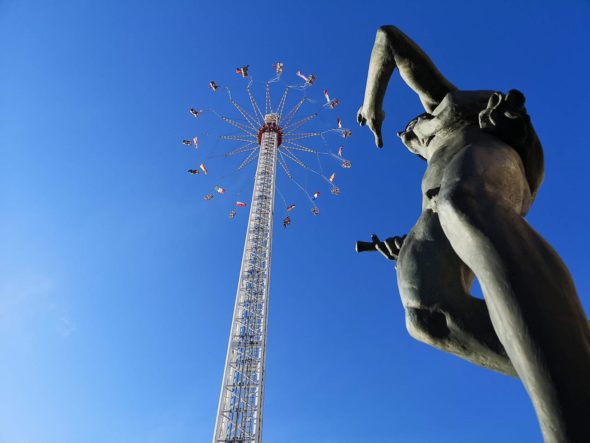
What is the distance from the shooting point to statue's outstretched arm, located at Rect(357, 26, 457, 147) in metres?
3.05

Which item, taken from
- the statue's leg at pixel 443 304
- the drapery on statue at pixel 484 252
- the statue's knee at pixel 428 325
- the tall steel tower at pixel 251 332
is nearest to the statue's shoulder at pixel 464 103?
the drapery on statue at pixel 484 252

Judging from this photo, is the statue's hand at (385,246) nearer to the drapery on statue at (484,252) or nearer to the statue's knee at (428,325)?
the drapery on statue at (484,252)

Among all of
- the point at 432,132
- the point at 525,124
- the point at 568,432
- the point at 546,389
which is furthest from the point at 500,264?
the point at 432,132

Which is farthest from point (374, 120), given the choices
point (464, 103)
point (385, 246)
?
point (385, 246)

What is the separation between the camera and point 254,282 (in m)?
25.8

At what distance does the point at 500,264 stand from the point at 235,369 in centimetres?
2231

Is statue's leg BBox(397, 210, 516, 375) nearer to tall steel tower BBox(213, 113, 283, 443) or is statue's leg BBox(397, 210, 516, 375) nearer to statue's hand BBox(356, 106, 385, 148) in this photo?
statue's hand BBox(356, 106, 385, 148)

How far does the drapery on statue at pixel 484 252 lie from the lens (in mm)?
1392

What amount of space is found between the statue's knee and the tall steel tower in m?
19.0

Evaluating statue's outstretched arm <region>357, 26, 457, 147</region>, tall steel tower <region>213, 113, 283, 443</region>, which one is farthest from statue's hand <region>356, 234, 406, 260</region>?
tall steel tower <region>213, 113, 283, 443</region>

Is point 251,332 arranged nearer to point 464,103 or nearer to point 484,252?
point 464,103

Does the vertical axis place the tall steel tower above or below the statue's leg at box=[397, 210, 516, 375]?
above

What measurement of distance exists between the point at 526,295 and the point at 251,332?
23.2m

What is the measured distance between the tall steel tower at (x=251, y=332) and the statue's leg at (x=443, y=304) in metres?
19.0
